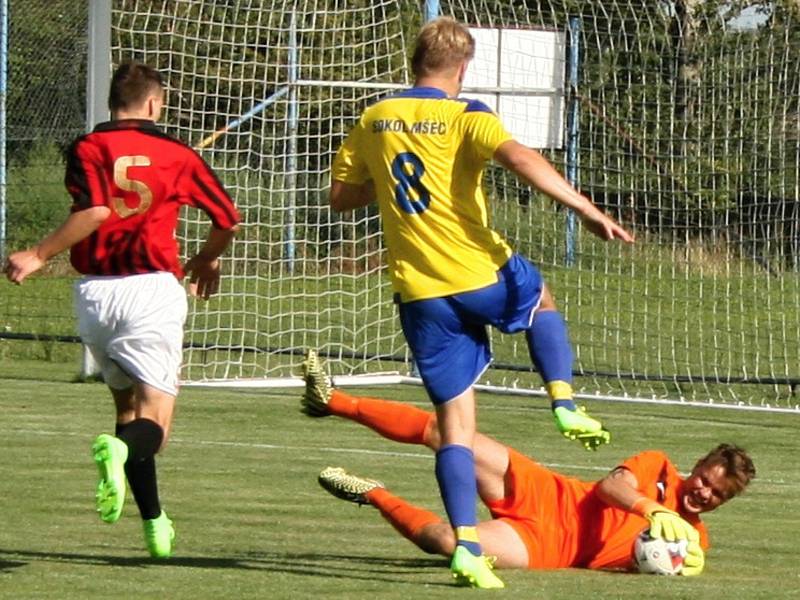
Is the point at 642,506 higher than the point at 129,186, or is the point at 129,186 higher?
the point at 129,186

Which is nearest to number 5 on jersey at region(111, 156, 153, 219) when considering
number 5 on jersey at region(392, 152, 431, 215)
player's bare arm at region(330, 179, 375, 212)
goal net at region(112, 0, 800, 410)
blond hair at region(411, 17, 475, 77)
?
player's bare arm at region(330, 179, 375, 212)

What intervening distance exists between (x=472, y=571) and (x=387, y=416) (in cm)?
135

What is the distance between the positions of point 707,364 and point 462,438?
8933 millimetres

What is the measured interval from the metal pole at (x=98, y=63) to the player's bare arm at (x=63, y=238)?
22.8 ft

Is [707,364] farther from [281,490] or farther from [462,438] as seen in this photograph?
[462,438]

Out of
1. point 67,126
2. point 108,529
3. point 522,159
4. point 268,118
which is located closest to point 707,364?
point 268,118

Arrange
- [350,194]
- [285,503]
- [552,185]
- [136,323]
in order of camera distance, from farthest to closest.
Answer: [285,503]
[350,194]
[136,323]
[552,185]

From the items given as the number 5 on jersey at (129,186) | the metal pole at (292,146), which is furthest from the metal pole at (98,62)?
the number 5 on jersey at (129,186)

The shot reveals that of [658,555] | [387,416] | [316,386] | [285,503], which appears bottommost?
[285,503]

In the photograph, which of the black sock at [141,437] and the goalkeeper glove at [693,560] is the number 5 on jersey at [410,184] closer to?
the black sock at [141,437]

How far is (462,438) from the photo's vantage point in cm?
709

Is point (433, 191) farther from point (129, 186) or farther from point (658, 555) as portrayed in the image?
point (658, 555)

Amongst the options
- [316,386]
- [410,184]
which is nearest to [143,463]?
[316,386]

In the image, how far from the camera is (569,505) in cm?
764
